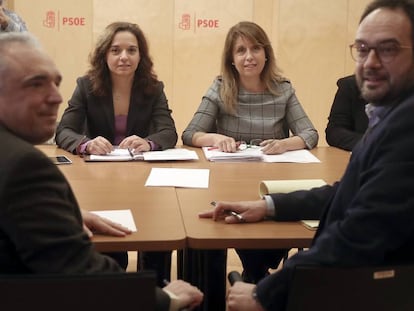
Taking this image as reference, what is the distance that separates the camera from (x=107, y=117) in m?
3.18

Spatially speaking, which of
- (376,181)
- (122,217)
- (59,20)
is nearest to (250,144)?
(122,217)

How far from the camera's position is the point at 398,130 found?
1279 mm

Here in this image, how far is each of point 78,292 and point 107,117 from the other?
2149 millimetres

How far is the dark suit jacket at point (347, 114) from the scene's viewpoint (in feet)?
10.6

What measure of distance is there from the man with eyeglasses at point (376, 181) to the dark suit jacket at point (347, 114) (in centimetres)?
168

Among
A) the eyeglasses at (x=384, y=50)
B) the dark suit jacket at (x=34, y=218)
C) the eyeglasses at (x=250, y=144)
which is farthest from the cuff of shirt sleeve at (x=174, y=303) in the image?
the eyeglasses at (x=250, y=144)

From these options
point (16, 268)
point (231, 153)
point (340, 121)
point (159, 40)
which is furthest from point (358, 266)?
point (159, 40)

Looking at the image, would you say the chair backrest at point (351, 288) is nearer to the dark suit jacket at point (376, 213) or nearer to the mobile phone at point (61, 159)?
the dark suit jacket at point (376, 213)

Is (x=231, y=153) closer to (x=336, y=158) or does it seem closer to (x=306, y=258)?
(x=336, y=158)

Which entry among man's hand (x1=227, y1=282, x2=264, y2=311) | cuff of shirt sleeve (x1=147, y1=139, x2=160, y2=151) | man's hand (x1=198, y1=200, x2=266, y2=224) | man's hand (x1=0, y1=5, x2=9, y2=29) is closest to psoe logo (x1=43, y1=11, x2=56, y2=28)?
man's hand (x1=0, y1=5, x2=9, y2=29)

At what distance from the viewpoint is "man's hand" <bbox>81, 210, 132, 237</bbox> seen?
1.64 metres

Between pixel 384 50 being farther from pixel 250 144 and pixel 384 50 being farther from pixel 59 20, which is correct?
pixel 59 20

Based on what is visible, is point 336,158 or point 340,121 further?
point 340,121

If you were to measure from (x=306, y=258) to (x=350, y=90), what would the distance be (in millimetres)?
2101
